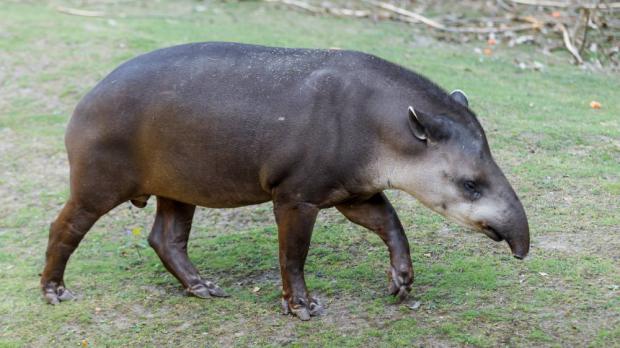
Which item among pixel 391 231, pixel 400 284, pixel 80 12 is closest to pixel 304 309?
pixel 400 284

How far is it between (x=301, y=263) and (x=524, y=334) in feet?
4.58

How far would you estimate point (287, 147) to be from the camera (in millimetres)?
5617

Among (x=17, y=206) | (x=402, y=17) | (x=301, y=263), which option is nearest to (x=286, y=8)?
(x=402, y=17)

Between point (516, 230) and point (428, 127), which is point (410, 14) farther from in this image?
point (516, 230)

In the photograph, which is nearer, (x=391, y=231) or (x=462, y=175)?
(x=462, y=175)

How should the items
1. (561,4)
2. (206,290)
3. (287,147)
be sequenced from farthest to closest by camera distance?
(561,4) → (206,290) → (287,147)

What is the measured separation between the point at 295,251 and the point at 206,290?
0.86 metres

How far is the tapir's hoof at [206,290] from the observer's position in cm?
631

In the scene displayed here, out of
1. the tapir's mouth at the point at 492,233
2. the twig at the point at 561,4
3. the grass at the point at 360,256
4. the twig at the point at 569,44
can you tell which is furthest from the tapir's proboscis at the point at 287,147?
the twig at the point at 561,4

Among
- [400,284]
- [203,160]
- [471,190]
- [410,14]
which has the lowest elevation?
[410,14]

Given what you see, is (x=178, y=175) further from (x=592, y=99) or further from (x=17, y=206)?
(x=592, y=99)

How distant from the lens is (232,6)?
47.0 ft

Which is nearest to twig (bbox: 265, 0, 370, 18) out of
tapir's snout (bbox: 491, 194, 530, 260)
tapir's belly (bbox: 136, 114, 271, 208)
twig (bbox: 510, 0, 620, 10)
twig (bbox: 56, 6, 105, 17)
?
twig (bbox: 510, 0, 620, 10)

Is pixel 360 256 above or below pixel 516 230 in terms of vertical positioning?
below
